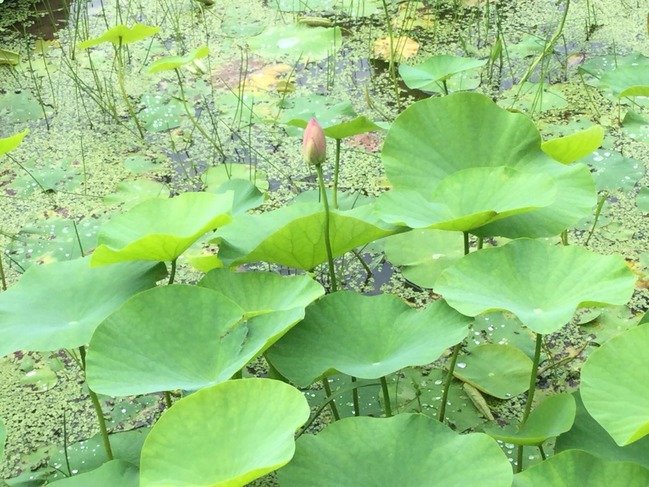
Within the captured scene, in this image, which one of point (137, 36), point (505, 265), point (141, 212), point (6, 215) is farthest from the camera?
point (137, 36)

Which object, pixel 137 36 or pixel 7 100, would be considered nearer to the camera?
pixel 137 36

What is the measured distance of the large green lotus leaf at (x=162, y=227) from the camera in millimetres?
1181

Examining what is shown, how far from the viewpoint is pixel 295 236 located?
1.28 m

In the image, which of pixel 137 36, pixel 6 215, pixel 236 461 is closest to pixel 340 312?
pixel 236 461

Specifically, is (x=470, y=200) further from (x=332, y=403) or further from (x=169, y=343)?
(x=169, y=343)

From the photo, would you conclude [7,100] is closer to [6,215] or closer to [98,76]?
[98,76]

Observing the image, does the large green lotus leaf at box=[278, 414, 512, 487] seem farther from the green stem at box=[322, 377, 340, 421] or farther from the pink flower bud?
the pink flower bud

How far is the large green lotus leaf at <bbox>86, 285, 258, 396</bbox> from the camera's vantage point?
1072 mm

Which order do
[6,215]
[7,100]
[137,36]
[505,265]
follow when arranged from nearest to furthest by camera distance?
[505,265] → [6,215] → [137,36] → [7,100]

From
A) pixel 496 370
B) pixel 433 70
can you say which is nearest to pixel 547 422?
pixel 496 370

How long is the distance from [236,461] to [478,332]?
27.4 inches

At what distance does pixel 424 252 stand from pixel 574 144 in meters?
0.36

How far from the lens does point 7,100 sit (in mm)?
2285

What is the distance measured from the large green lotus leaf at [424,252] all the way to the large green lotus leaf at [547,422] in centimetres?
46
